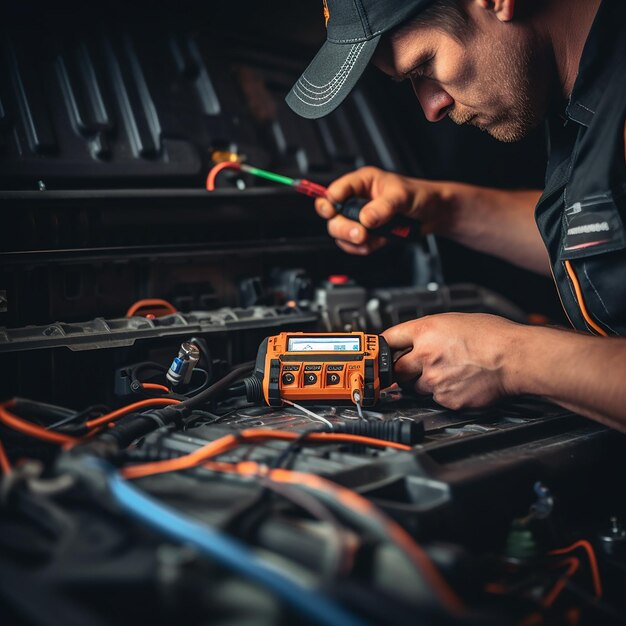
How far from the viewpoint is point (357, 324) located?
1634mm

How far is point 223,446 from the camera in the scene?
0.85 metres

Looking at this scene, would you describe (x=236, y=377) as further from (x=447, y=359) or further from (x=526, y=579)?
(x=526, y=579)

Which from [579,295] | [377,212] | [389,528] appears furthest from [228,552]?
[377,212]

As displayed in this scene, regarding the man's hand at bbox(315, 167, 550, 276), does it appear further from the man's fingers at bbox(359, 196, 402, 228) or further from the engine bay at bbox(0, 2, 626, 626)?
the engine bay at bbox(0, 2, 626, 626)

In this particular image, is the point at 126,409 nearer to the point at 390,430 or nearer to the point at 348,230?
the point at 390,430

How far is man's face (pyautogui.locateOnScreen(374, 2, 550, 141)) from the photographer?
4.15 ft

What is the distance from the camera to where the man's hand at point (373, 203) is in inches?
65.1

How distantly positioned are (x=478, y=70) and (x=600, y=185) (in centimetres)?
32

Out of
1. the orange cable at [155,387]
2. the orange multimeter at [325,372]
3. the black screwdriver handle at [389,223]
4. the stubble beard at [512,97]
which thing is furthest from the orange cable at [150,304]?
the stubble beard at [512,97]

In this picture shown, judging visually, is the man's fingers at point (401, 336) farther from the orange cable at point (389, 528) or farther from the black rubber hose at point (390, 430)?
the orange cable at point (389, 528)

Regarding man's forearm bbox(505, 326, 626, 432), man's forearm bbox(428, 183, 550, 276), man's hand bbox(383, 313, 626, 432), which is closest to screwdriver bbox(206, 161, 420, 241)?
man's forearm bbox(428, 183, 550, 276)

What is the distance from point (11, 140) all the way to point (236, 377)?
0.72 m

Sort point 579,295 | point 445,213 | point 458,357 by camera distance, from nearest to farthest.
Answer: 1. point 458,357
2. point 579,295
3. point 445,213

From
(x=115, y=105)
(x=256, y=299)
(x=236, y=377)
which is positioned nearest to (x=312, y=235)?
(x=256, y=299)
